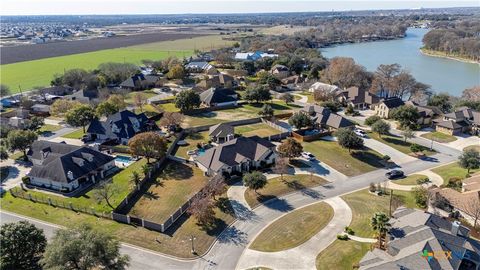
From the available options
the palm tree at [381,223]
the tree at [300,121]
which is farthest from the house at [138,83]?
the palm tree at [381,223]

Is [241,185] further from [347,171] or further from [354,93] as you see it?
[354,93]

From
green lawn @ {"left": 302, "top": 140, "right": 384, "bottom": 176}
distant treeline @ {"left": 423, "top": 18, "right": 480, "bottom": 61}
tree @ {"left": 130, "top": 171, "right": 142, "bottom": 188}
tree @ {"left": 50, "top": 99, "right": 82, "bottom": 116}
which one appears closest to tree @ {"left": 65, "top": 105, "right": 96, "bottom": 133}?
tree @ {"left": 50, "top": 99, "right": 82, "bottom": 116}

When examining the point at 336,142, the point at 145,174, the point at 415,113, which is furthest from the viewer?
the point at 415,113

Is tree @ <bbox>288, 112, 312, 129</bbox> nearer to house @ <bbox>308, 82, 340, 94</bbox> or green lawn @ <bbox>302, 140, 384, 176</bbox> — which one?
green lawn @ <bbox>302, 140, 384, 176</bbox>

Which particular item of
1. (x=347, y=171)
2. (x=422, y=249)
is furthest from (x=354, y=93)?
(x=422, y=249)

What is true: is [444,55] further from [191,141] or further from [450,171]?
[191,141]

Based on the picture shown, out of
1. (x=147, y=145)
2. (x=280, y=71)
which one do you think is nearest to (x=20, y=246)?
(x=147, y=145)

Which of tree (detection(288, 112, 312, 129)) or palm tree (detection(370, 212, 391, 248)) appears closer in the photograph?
palm tree (detection(370, 212, 391, 248))
